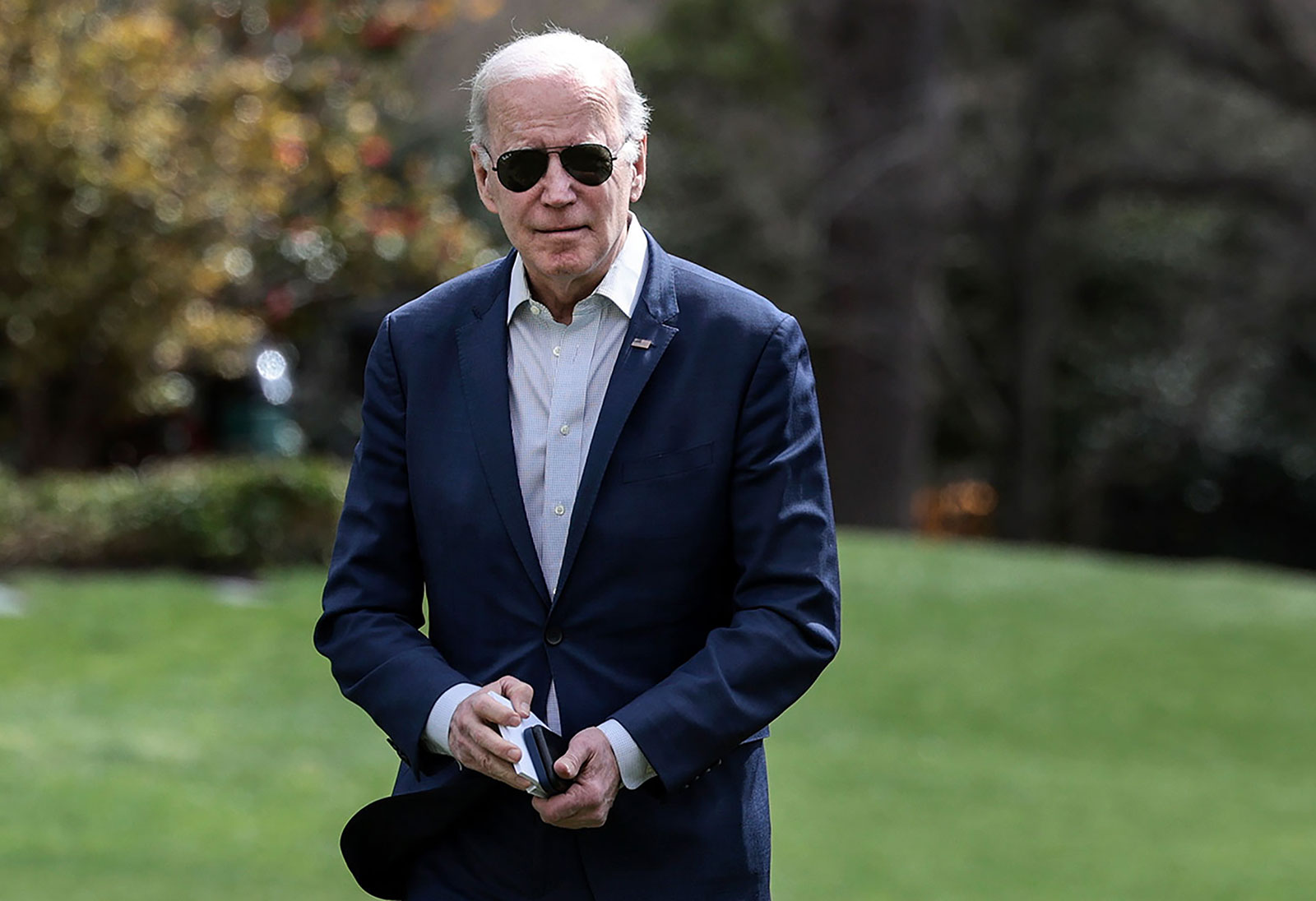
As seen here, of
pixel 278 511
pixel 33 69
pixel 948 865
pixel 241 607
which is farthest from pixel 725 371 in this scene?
pixel 33 69

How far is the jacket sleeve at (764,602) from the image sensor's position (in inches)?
98.2

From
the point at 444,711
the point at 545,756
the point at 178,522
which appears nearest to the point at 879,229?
the point at 178,522

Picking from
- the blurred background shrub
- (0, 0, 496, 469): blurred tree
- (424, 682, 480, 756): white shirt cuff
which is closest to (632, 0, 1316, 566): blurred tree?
(0, 0, 496, 469): blurred tree

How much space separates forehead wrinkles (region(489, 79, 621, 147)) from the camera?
8.37 feet

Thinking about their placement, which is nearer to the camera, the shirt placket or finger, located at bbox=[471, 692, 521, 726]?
finger, located at bbox=[471, 692, 521, 726]

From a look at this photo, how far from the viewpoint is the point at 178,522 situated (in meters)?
12.4

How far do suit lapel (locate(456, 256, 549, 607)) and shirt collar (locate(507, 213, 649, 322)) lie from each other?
3 cm

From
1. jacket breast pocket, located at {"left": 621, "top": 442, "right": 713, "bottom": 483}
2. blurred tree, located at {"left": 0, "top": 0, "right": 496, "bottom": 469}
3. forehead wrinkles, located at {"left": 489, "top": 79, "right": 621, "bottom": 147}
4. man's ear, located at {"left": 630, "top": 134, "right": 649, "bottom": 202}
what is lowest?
blurred tree, located at {"left": 0, "top": 0, "right": 496, "bottom": 469}

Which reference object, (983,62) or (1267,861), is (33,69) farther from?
(983,62)

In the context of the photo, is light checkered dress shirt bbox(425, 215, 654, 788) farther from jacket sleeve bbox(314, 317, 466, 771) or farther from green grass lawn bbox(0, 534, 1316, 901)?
green grass lawn bbox(0, 534, 1316, 901)

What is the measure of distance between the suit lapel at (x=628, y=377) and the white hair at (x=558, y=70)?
0.19 meters

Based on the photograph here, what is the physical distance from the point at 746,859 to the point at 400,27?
13.5m

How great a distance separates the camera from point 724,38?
21.1 m

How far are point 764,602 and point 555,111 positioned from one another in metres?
0.70
